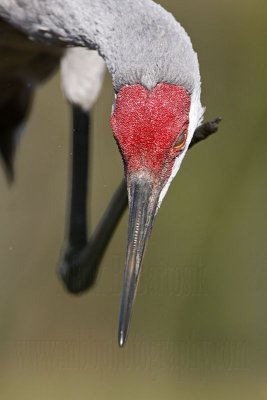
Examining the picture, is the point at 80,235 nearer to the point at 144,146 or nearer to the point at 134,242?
the point at 134,242

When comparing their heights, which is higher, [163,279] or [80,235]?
[80,235]

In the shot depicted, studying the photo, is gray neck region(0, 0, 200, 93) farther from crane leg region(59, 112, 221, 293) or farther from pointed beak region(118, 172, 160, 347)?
crane leg region(59, 112, 221, 293)

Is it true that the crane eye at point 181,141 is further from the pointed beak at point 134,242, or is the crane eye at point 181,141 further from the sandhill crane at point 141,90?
the pointed beak at point 134,242

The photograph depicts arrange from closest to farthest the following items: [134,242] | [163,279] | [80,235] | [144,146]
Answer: [144,146] → [134,242] → [80,235] → [163,279]

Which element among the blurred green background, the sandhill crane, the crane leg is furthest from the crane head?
the blurred green background

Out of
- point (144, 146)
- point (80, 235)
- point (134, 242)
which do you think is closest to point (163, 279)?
point (80, 235)

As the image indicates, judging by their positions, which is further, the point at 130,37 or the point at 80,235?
the point at 80,235
